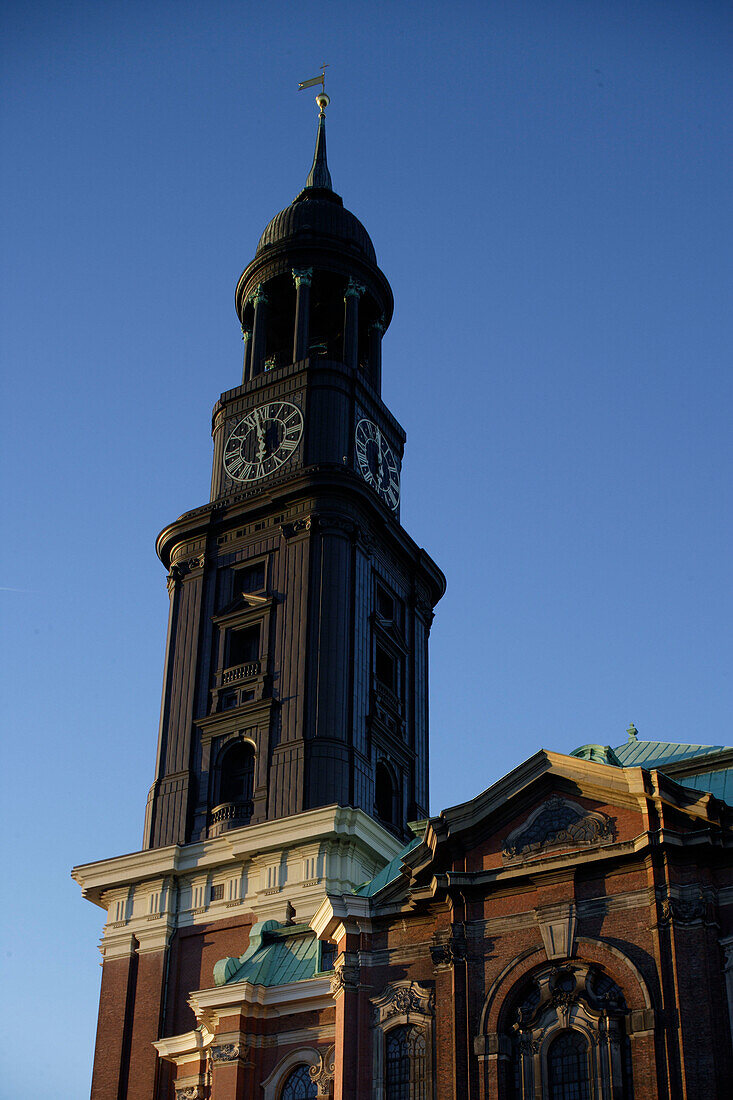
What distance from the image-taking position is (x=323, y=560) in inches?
2270

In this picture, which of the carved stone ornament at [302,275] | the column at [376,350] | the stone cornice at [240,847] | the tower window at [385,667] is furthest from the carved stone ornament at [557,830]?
the carved stone ornament at [302,275]

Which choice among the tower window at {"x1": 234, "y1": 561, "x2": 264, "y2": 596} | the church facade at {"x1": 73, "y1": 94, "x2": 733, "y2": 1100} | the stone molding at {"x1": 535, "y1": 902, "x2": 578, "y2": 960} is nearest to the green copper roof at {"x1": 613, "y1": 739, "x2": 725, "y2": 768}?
the church facade at {"x1": 73, "y1": 94, "x2": 733, "y2": 1100}

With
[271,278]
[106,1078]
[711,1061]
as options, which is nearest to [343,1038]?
[711,1061]

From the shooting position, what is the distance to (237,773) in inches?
2190

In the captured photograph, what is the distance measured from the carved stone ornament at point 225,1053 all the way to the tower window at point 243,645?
20.0m

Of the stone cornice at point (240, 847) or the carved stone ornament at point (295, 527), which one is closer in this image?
the stone cornice at point (240, 847)

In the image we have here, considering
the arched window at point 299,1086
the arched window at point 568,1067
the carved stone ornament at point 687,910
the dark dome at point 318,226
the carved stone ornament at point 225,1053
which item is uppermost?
the dark dome at point 318,226

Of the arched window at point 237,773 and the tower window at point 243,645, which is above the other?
the tower window at point 243,645

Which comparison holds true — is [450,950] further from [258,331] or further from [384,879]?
[258,331]

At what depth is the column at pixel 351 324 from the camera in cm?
6594

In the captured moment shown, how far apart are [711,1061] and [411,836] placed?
26231mm

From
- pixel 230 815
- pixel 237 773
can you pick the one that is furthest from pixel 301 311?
pixel 230 815

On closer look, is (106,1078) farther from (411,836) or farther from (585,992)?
(585,992)

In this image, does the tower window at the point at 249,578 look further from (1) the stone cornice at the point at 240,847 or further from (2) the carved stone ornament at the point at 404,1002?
(2) the carved stone ornament at the point at 404,1002
